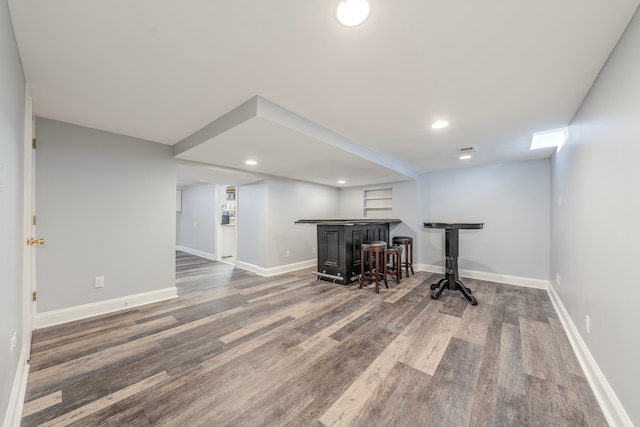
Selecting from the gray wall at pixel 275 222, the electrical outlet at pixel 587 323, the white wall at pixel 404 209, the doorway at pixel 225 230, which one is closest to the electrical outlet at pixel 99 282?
the gray wall at pixel 275 222

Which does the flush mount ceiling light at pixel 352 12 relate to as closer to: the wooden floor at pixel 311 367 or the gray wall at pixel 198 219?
the wooden floor at pixel 311 367

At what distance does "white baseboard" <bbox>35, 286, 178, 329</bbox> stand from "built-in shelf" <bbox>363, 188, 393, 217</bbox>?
4.60m

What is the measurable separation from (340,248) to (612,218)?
128 inches

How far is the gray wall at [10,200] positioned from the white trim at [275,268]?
3.27m

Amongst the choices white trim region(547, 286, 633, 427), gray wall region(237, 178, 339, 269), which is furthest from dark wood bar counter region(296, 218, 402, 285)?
white trim region(547, 286, 633, 427)

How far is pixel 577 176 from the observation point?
217 cm

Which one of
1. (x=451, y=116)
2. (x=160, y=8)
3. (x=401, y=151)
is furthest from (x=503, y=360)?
(x=160, y=8)

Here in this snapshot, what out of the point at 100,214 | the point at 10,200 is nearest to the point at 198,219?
the point at 100,214

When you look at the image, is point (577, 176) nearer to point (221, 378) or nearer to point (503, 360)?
point (503, 360)

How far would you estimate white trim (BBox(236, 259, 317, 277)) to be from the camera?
4.78 m

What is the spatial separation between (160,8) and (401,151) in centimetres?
317

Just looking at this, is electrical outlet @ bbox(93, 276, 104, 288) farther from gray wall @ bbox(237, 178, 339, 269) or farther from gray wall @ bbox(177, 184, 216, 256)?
gray wall @ bbox(177, 184, 216, 256)

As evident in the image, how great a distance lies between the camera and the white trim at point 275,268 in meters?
4.78

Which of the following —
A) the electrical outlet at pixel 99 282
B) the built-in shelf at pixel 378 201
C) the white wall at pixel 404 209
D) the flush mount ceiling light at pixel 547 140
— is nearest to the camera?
the electrical outlet at pixel 99 282
